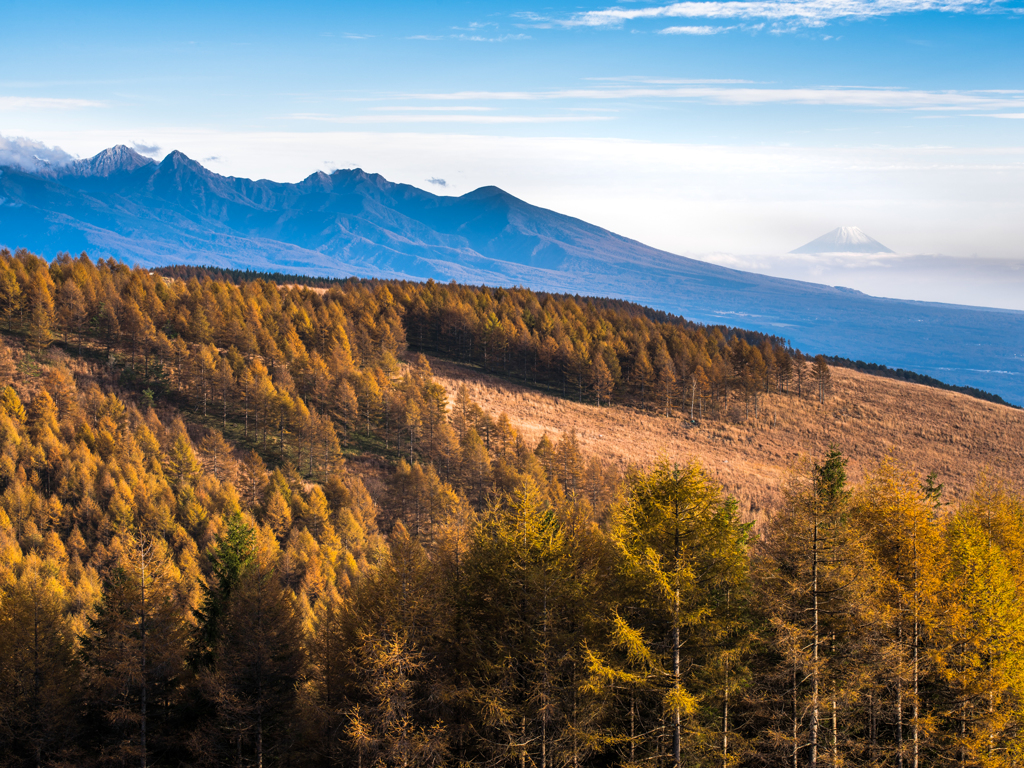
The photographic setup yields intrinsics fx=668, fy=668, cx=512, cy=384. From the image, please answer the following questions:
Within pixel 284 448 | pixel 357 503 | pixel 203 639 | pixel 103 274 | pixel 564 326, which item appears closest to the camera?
pixel 203 639

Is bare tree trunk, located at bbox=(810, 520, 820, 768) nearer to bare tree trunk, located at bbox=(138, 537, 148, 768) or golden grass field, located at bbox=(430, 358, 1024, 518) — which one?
bare tree trunk, located at bbox=(138, 537, 148, 768)

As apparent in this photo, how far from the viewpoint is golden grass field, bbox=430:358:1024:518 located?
78875 millimetres

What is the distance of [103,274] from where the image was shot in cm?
9381

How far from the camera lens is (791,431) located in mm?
92375

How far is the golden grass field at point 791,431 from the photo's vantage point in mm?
78875

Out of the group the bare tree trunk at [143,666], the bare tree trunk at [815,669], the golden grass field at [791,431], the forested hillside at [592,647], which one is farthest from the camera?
the golden grass field at [791,431]

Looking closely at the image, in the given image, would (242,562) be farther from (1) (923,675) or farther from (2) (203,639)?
(1) (923,675)

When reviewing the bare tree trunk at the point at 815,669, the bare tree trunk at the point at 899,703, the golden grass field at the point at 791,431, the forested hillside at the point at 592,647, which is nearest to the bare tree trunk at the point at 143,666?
the forested hillside at the point at 592,647

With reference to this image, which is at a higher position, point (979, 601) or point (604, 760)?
point (979, 601)

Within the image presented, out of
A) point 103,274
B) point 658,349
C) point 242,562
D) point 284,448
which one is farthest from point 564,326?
point 242,562

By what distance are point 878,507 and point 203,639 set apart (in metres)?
19.6

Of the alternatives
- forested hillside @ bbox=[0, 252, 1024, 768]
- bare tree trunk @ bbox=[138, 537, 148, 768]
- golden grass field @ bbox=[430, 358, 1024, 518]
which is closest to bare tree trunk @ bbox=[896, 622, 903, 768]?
forested hillside @ bbox=[0, 252, 1024, 768]

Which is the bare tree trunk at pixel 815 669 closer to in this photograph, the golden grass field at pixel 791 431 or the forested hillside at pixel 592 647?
the forested hillside at pixel 592 647

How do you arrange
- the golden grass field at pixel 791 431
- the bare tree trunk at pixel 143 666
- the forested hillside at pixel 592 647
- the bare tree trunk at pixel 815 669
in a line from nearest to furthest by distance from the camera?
the bare tree trunk at pixel 815 669 < the forested hillside at pixel 592 647 < the bare tree trunk at pixel 143 666 < the golden grass field at pixel 791 431
